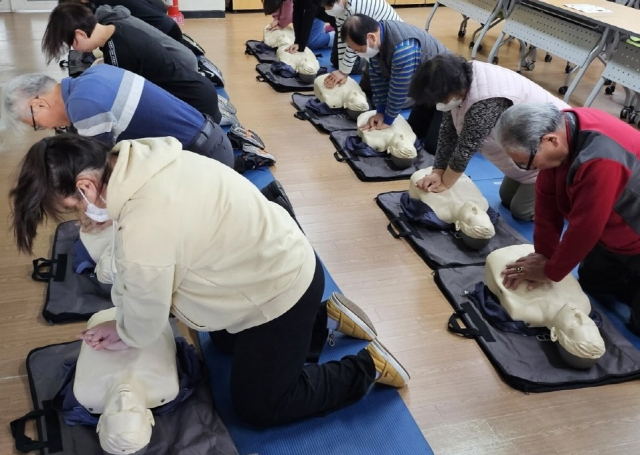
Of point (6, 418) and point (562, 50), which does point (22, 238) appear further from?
point (562, 50)

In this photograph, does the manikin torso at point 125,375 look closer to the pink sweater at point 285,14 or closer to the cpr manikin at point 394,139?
the cpr manikin at point 394,139

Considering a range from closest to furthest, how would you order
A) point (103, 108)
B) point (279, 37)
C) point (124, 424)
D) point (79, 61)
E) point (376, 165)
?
point (124, 424)
point (103, 108)
point (79, 61)
point (376, 165)
point (279, 37)

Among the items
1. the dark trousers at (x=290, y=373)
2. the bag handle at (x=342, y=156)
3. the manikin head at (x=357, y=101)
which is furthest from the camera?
the manikin head at (x=357, y=101)

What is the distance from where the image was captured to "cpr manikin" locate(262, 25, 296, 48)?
4.73 metres

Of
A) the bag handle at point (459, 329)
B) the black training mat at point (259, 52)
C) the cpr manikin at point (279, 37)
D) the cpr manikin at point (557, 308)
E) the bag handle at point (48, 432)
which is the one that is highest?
the cpr manikin at point (279, 37)

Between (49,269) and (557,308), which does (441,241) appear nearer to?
(557,308)

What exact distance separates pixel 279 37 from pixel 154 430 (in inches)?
154

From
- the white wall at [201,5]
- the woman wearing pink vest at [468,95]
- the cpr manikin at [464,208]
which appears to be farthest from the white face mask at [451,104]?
the white wall at [201,5]

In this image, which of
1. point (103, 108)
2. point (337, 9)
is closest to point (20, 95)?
point (103, 108)

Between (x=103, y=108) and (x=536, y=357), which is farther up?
(x=103, y=108)

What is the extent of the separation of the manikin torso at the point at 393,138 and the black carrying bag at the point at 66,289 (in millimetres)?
1799

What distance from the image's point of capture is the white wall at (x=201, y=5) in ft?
19.4

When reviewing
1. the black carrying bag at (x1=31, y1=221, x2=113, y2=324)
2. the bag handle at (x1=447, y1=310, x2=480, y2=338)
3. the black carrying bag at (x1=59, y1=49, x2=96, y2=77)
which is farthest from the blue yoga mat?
the black carrying bag at (x1=59, y1=49, x2=96, y2=77)

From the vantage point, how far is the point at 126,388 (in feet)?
4.96
